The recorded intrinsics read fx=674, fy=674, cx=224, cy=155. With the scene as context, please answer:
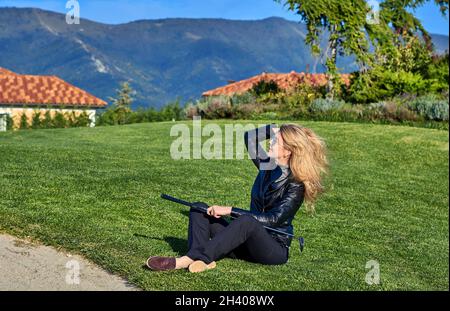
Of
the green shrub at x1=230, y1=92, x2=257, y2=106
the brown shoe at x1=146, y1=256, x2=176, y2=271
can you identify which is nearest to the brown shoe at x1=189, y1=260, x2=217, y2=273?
the brown shoe at x1=146, y1=256, x2=176, y2=271

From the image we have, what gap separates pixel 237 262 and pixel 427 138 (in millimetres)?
14033

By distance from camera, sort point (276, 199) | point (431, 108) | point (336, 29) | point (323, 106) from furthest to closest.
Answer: point (336, 29)
point (323, 106)
point (431, 108)
point (276, 199)

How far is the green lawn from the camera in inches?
283

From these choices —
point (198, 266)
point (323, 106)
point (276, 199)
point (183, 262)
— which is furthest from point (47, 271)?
point (323, 106)

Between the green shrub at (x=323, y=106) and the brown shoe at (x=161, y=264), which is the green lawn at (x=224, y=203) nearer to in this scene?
the brown shoe at (x=161, y=264)

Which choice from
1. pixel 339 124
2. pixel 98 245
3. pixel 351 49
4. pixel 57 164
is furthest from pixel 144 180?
pixel 351 49

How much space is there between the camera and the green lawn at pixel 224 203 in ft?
23.6

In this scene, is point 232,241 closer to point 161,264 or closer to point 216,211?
point 216,211

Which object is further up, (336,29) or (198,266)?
(336,29)

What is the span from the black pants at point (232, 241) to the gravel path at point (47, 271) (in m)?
0.85

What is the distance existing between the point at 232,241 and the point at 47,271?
6.09ft

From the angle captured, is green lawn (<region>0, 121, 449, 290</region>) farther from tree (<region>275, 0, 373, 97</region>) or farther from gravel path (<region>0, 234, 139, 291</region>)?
tree (<region>275, 0, 373, 97</region>)

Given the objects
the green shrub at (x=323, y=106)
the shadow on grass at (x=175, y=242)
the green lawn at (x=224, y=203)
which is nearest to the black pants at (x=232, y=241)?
the green lawn at (x=224, y=203)

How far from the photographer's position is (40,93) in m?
54.7
